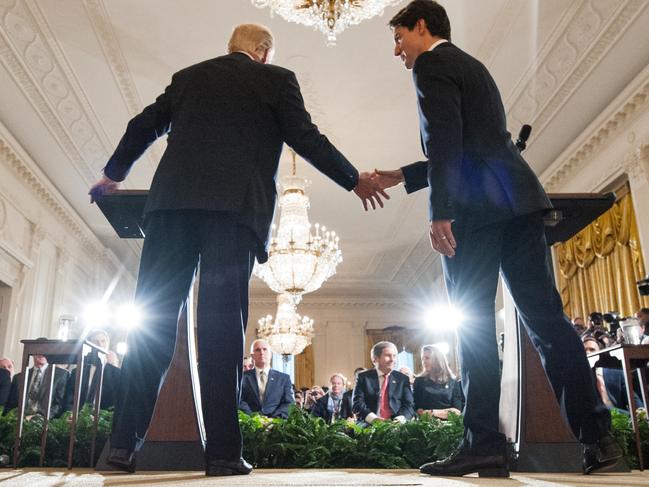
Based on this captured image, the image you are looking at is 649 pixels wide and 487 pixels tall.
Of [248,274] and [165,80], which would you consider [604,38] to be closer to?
[165,80]

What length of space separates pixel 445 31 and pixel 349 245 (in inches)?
384

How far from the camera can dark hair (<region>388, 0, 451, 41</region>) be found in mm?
1966

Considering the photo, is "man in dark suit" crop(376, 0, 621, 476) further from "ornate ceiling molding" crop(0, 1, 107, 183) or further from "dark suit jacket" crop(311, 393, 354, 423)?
"ornate ceiling molding" crop(0, 1, 107, 183)

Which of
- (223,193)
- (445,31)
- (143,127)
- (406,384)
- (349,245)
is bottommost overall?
(406,384)

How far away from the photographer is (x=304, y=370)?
579 inches

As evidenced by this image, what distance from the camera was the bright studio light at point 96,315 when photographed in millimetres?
10531

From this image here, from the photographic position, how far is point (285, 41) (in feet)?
19.0

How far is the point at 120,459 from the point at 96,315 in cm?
987

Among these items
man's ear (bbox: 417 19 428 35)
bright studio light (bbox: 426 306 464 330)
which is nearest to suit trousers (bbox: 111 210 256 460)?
man's ear (bbox: 417 19 428 35)

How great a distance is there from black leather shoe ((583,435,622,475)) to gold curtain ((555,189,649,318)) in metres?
4.95

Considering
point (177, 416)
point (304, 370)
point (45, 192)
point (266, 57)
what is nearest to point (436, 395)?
point (177, 416)

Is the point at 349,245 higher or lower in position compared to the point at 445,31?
higher

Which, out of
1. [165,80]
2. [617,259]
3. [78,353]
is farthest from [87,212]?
[617,259]

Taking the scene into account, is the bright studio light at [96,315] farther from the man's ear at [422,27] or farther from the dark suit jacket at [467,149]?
the dark suit jacket at [467,149]
